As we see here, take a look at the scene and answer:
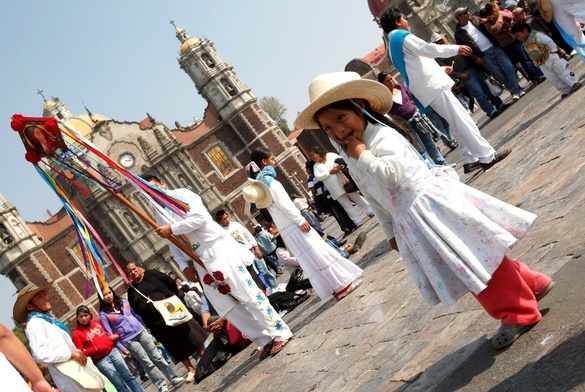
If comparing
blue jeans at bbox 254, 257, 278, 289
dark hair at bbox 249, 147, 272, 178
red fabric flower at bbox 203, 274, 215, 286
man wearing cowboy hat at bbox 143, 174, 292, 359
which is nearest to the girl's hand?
man wearing cowboy hat at bbox 143, 174, 292, 359

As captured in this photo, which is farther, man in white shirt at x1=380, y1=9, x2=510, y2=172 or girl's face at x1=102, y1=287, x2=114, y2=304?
girl's face at x1=102, y1=287, x2=114, y2=304

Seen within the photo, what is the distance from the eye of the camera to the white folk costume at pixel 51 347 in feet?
19.3

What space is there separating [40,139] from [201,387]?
3.28 meters

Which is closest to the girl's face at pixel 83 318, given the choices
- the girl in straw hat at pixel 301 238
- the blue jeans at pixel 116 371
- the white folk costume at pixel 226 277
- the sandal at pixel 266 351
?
the blue jeans at pixel 116 371

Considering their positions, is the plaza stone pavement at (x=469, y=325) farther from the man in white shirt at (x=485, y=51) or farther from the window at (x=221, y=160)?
the window at (x=221, y=160)

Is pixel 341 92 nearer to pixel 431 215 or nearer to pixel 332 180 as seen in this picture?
pixel 431 215

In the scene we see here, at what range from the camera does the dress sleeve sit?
654 cm

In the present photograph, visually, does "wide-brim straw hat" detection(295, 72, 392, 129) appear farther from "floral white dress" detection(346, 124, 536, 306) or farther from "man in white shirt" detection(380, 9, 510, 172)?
"man in white shirt" detection(380, 9, 510, 172)

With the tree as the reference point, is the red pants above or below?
below

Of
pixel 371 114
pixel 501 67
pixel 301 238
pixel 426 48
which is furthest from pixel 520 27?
pixel 371 114

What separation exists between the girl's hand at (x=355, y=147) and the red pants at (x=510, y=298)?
33.4 inches

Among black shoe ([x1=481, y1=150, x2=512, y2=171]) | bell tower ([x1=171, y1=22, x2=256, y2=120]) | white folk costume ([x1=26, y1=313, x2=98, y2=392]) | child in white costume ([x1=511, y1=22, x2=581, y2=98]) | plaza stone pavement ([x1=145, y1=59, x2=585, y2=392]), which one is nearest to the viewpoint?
plaza stone pavement ([x1=145, y1=59, x2=585, y2=392])

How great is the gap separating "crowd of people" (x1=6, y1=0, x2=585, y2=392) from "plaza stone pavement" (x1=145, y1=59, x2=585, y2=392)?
20cm

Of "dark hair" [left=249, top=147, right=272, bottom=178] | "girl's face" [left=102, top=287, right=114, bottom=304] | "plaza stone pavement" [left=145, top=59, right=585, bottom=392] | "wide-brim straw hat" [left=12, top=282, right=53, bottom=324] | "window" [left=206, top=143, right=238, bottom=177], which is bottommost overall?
"plaza stone pavement" [left=145, top=59, right=585, bottom=392]
